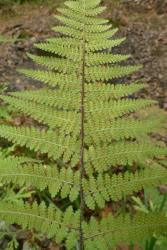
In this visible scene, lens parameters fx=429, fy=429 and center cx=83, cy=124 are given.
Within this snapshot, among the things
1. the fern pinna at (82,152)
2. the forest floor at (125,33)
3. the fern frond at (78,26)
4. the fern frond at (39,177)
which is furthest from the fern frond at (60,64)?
the forest floor at (125,33)

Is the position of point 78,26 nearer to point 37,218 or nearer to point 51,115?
point 51,115

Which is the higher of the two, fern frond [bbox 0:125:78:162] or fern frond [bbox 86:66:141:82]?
fern frond [bbox 86:66:141:82]

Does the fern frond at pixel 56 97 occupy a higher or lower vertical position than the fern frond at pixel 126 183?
higher

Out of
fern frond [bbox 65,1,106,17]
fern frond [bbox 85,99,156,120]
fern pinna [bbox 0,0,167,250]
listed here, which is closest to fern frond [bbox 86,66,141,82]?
fern pinna [bbox 0,0,167,250]

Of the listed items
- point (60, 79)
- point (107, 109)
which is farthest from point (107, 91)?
point (60, 79)

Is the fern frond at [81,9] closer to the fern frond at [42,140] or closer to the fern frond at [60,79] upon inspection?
the fern frond at [60,79]

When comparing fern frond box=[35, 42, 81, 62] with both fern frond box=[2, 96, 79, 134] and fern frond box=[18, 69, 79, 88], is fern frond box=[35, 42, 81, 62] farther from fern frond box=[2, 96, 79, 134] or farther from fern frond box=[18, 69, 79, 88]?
fern frond box=[2, 96, 79, 134]
